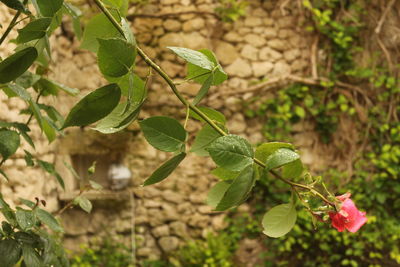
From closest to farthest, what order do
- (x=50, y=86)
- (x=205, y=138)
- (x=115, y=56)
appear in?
(x=115, y=56)
(x=205, y=138)
(x=50, y=86)

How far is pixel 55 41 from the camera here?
128 inches

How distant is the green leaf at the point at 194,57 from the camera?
1.61 ft

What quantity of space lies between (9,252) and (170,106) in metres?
2.70

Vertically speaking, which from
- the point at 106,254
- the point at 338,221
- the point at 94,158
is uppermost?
the point at 338,221

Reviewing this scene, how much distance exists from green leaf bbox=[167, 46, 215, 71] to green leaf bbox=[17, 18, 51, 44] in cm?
15

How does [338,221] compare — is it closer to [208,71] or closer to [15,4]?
[208,71]

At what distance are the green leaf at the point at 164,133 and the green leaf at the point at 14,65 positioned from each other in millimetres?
156

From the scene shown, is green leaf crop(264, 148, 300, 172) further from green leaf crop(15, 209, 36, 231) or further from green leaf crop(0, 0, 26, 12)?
green leaf crop(15, 209, 36, 231)

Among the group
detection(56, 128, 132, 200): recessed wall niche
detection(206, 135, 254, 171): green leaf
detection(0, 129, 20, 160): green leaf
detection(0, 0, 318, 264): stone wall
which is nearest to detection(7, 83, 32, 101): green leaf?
detection(0, 129, 20, 160): green leaf

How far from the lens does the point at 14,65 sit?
52cm

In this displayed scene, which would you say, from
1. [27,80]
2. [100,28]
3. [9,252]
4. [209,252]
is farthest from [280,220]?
[209,252]

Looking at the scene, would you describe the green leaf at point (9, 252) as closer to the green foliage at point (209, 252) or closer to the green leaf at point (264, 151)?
the green leaf at point (264, 151)

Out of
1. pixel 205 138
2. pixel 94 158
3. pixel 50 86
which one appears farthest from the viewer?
pixel 94 158

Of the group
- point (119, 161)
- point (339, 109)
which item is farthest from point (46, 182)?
point (339, 109)
